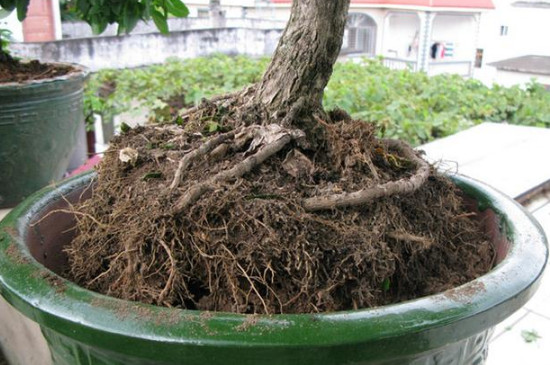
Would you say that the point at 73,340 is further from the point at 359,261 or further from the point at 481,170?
the point at 481,170

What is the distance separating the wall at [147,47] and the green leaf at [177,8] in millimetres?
4397

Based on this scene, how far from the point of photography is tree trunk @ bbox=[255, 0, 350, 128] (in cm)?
95

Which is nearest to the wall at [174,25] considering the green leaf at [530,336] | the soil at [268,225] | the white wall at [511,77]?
the green leaf at [530,336]

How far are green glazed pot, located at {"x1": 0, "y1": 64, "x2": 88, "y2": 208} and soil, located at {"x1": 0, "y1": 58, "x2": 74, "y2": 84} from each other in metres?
0.09

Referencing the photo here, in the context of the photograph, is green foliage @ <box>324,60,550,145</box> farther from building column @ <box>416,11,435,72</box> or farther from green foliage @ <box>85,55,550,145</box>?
building column @ <box>416,11,435,72</box>

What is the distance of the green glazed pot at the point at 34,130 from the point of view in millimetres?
1984

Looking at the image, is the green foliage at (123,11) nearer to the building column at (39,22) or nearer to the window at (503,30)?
the building column at (39,22)

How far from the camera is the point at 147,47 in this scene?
7.49 m

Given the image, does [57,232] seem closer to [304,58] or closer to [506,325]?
[304,58]

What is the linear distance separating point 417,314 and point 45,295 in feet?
1.58

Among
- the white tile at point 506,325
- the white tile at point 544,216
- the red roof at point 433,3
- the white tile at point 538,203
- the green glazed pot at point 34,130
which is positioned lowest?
the white tile at point 506,325

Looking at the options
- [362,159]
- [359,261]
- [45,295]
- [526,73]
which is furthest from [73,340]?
[526,73]

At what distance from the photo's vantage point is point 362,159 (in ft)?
3.04

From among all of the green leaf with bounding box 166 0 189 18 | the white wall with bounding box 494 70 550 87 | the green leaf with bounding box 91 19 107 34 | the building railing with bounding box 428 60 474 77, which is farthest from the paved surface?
the building railing with bounding box 428 60 474 77
